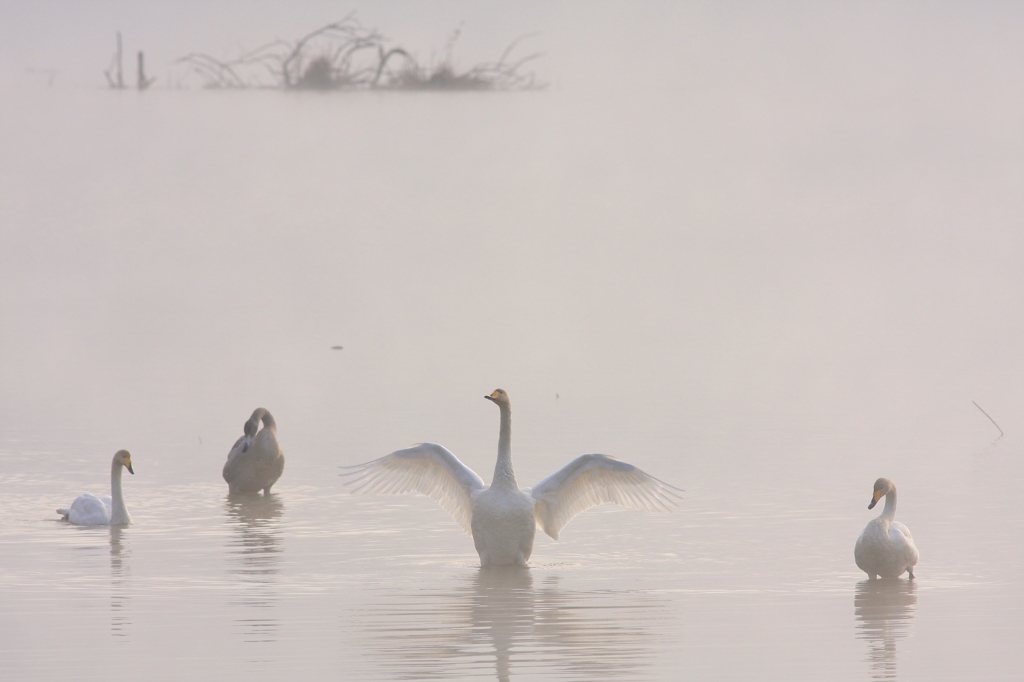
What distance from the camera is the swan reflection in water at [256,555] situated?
342 inches

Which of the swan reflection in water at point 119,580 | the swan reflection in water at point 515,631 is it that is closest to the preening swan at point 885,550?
the swan reflection in water at point 515,631

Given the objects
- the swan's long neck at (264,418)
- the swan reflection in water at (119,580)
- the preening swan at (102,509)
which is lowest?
the swan reflection in water at (119,580)

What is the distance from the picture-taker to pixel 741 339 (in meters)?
19.8

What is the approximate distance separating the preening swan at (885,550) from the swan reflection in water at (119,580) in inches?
156

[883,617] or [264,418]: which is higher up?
[264,418]

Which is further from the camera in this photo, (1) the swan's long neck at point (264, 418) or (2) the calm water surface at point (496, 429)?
(1) the swan's long neck at point (264, 418)

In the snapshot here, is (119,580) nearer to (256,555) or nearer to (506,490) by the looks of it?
(256,555)

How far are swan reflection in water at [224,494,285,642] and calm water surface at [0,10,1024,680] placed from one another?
40 millimetres

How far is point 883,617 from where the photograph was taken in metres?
8.91

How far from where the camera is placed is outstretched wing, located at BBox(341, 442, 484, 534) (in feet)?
35.7

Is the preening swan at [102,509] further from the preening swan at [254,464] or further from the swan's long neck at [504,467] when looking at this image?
the swan's long neck at [504,467]

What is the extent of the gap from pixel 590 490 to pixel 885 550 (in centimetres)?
194

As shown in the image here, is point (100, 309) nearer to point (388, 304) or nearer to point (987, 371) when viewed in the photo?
point (388, 304)

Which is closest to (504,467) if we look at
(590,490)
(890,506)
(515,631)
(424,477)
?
(590,490)
